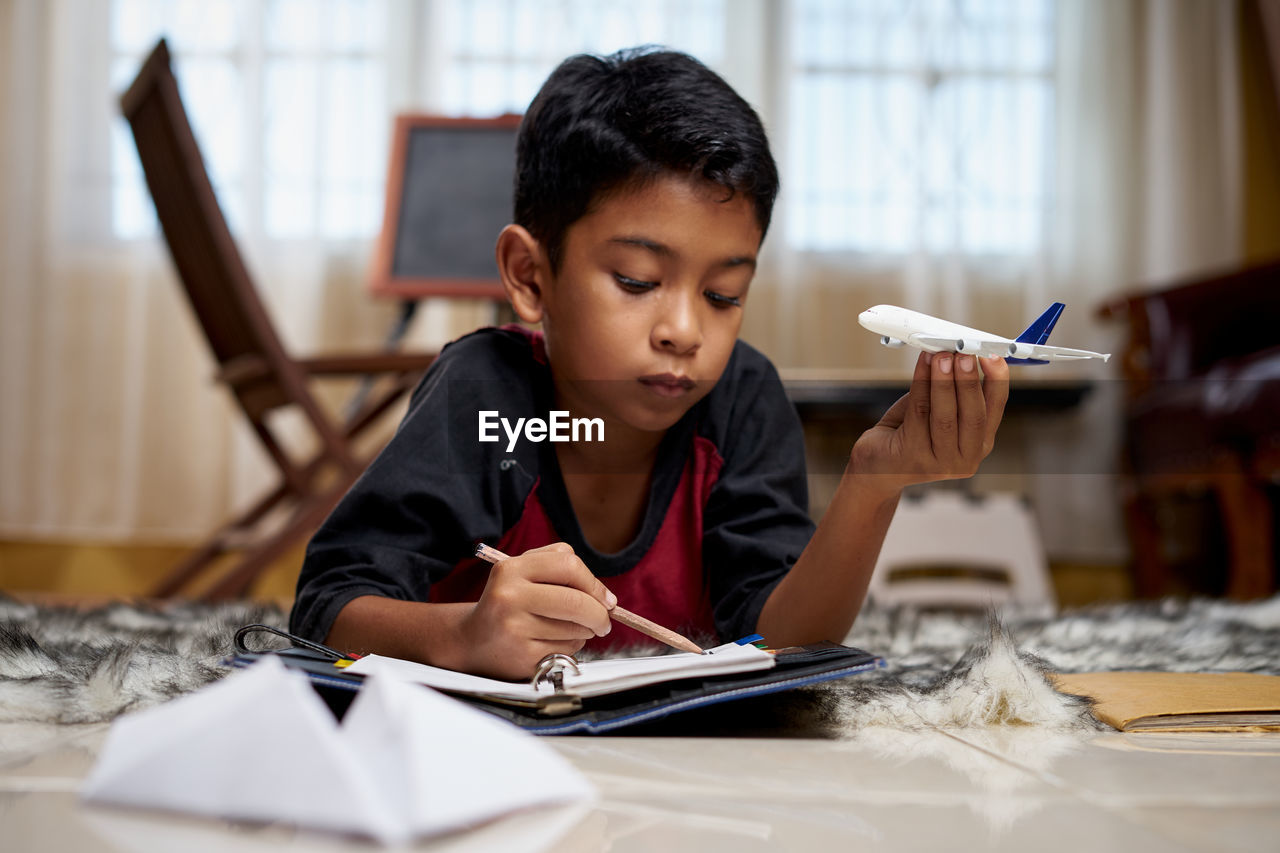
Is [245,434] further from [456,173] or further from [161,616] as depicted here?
[161,616]

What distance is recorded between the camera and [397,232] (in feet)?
6.00

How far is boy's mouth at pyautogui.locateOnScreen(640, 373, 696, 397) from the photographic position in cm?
69

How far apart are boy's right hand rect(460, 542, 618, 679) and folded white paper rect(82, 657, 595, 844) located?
6.8 inches

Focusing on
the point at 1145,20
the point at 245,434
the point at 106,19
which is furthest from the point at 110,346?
the point at 1145,20

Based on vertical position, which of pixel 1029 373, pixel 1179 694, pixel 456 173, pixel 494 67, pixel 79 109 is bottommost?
pixel 1179 694

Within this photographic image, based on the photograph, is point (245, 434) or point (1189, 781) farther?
point (245, 434)

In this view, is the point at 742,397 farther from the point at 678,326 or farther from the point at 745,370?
the point at 678,326

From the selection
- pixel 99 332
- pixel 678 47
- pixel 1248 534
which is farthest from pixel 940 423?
pixel 99 332

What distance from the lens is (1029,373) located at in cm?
206

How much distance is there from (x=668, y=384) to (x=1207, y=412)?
137 centimetres

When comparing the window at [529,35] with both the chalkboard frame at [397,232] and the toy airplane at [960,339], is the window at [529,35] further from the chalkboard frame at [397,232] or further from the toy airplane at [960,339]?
the toy airplane at [960,339]

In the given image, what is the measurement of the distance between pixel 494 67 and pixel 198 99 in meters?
0.70

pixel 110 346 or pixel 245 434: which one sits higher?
pixel 110 346

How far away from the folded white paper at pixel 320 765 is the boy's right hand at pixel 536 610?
0.17m
